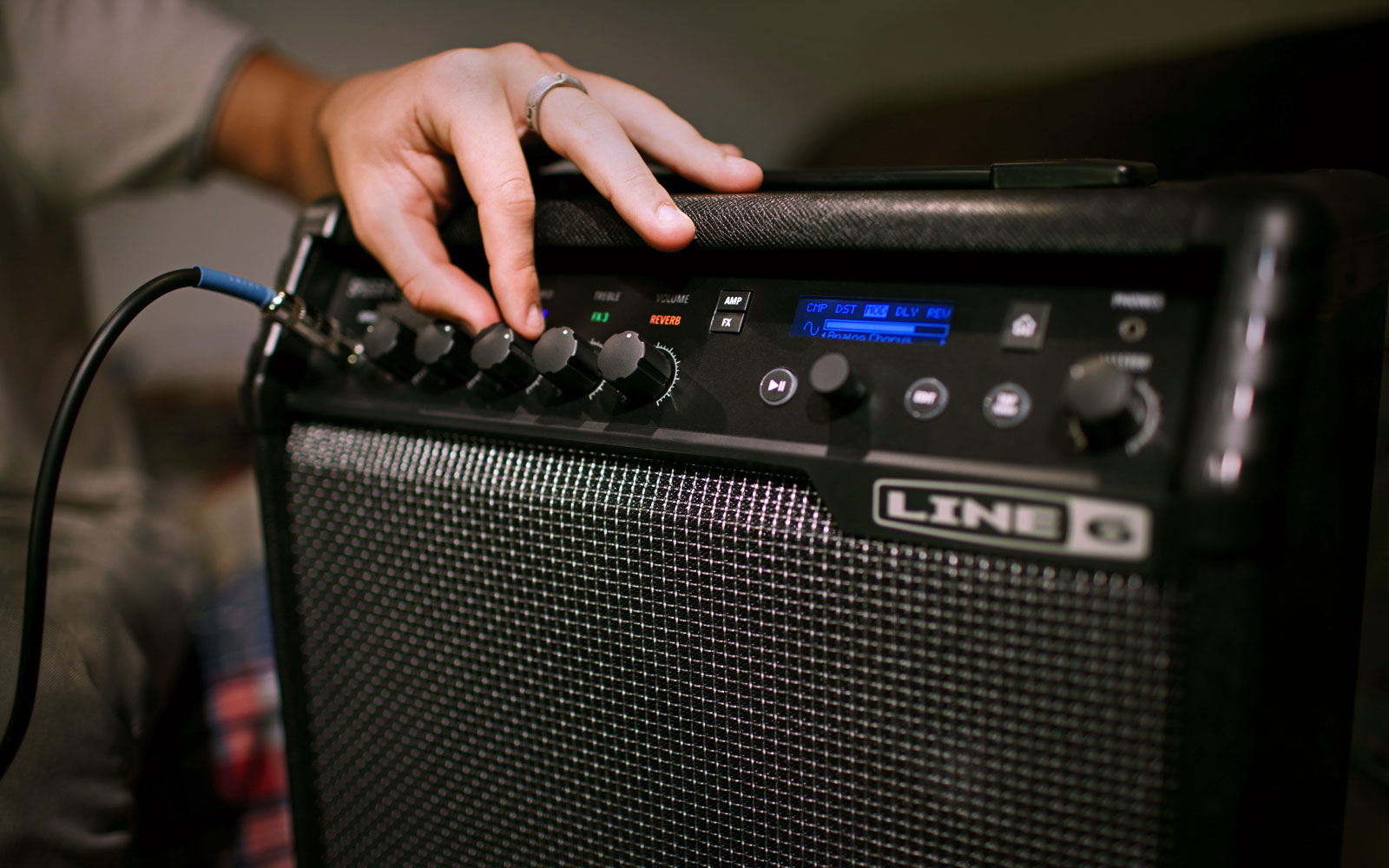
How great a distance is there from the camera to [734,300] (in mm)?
417

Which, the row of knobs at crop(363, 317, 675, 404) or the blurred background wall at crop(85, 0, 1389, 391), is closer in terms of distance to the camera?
the row of knobs at crop(363, 317, 675, 404)

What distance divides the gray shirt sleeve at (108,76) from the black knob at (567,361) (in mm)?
672

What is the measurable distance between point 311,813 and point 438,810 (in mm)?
125

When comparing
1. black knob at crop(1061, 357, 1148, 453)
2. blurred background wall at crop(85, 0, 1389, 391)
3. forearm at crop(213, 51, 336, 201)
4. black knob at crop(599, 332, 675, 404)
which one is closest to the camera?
black knob at crop(1061, 357, 1148, 453)

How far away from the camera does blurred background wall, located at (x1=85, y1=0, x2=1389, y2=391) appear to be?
1.29 m

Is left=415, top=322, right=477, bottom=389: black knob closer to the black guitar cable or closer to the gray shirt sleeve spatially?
the black guitar cable

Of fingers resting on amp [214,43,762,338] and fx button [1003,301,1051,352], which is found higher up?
fingers resting on amp [214,43,762,338]

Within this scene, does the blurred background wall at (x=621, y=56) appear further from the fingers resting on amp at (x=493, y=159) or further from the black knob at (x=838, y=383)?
the black knob at (x=838, y=383)

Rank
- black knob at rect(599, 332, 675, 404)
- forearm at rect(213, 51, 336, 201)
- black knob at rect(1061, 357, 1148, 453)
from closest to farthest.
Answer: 1. black knob at rect(1061, 357, 1148, 453)
2. black knob at rect(599, 332, 675, 404)
3. forearm at rect(213, 51, 336, 201)

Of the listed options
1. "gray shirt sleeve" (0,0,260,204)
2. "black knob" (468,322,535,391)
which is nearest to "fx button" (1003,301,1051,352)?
"black knob" (468,322,535,391)

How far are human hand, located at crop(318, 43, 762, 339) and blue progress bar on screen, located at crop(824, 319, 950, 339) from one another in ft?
0.30

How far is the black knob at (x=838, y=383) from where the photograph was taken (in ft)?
1.12

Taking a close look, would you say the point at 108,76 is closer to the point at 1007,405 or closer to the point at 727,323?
the point at 727,323

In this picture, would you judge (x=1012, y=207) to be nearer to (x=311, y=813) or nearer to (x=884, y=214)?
(x=884, y=214)
